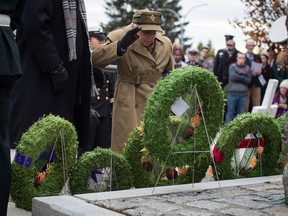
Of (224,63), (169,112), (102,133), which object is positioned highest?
(169,112)

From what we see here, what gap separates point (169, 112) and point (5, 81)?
51.5 inches

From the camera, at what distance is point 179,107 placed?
5512 mm

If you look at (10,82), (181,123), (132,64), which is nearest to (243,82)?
(132,64)

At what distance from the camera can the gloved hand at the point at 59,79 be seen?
562 cm

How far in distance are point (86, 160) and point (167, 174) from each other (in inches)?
33.3

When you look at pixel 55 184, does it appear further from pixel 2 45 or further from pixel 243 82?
pixel 243 82

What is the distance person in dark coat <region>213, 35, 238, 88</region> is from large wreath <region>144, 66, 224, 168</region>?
1139cm

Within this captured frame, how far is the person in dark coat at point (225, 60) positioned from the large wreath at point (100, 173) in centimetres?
1143

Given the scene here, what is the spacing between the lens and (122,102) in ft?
22.6

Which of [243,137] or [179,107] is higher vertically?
[179,107]

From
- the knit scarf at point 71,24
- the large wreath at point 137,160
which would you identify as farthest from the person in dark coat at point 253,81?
the knit scarf at point 71,24

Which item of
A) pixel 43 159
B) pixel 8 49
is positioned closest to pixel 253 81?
pixel 43 159

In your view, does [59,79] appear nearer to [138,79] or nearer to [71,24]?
[71,24]

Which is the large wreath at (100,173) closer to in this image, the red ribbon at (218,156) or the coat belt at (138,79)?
the red ribbon at (218,156)
